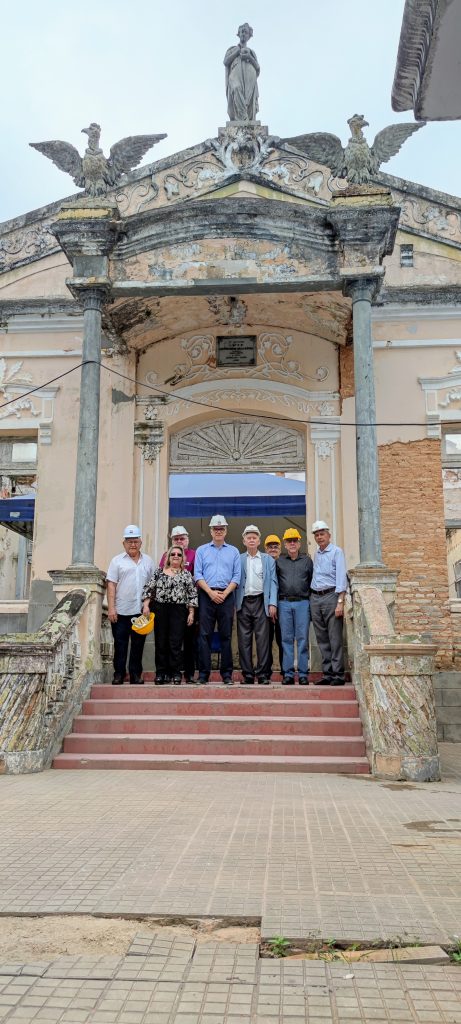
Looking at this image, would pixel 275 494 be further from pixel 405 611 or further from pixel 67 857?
pixel 67 857

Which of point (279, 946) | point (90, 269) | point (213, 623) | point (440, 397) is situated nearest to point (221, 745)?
point (213, 623)

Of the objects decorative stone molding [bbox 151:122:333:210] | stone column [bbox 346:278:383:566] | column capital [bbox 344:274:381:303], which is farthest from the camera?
decorative stone molding [bbox 151:122:333:210]

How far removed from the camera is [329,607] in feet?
27.1

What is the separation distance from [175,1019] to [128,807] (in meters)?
2.66

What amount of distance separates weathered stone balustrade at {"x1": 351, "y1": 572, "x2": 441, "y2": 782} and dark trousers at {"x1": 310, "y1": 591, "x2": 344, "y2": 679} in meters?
1.12

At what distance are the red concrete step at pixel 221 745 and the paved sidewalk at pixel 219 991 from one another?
158 inches

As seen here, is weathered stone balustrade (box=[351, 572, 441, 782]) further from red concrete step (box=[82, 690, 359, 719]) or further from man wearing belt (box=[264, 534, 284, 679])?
man wearing belt (box=[264, 534, 284, 679])

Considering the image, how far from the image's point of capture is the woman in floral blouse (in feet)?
26.8

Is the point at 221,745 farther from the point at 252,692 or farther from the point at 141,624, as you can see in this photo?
the point at 141,624

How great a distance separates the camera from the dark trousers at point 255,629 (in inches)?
326

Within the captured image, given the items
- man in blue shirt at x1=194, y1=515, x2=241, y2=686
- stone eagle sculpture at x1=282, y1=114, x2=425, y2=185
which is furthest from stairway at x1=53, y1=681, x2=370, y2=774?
stone eagle sculpture at x1=282, y1=114, x2=425, y2=185

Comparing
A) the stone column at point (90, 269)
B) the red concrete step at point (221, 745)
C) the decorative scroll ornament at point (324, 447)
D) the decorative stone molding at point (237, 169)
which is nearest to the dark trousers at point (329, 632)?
the red concrete step at point (221, 745)

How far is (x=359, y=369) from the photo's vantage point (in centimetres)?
962

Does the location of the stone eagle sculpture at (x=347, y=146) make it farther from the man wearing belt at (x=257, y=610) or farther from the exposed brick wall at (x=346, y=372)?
the man wearing belt at (x=257, y=610)
